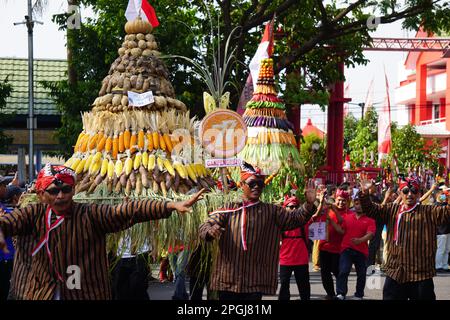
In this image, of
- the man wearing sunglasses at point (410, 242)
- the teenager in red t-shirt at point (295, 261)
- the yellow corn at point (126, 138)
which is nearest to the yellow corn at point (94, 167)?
the yellow corn at point (126, 138)

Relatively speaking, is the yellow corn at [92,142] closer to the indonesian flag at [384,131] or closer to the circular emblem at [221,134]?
the circular emblem at [221,134]

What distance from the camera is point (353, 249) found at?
11.9 meters

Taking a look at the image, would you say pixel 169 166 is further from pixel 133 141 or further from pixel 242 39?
pixel 242 39

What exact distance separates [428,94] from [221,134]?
53187mm

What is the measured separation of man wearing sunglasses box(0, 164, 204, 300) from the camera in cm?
583

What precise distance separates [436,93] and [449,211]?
52.0 m

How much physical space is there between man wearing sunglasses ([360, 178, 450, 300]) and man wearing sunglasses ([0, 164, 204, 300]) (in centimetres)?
338

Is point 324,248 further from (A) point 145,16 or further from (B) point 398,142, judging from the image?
(B) point 398,142

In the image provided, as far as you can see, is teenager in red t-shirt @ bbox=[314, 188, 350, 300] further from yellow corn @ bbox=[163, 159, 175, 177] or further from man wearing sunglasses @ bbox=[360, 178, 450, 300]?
yellow corn @ bbox=[163, 159, 175, 177]

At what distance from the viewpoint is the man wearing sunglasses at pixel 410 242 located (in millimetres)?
8492

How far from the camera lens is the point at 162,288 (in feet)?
43.0

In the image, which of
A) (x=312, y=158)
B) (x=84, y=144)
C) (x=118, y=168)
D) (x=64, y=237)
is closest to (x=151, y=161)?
(x=118, y=168)

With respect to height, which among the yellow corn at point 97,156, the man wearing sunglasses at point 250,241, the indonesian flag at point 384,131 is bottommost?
the man wearing sunglasses at point 250,241

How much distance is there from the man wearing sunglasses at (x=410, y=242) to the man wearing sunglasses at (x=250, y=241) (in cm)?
120
